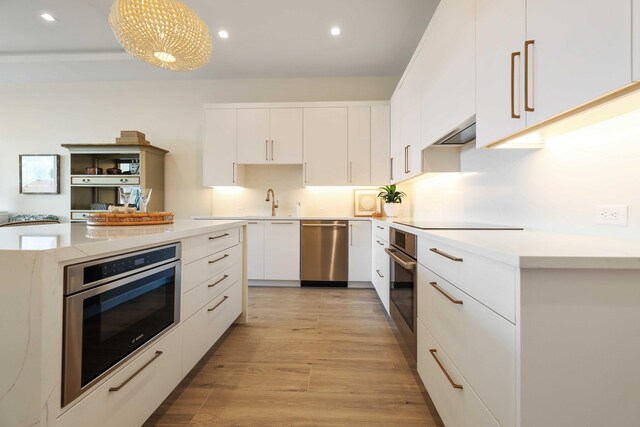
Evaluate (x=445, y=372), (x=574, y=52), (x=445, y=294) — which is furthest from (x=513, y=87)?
(x=445, y=372)

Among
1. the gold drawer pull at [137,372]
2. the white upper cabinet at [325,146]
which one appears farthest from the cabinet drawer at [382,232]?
the gold drawer pull at [137,372]

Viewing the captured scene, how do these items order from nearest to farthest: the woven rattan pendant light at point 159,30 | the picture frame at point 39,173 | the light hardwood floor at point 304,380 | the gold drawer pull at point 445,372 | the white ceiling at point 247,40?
the gold drawer pull at point 445,372, the light hardwood floor at point 304,380, the woven rattan pendant light at point 159,30, the white ceiling at point 247,40, the picture frame at point 39,173

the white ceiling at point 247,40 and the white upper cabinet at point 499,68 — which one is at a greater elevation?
the white ceiling at point 247,40

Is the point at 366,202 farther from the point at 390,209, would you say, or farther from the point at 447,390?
the point at 447,390

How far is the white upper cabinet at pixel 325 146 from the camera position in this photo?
3770mm

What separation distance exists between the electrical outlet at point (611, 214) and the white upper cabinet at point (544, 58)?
0.46 metres

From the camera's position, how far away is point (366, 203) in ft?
13.3

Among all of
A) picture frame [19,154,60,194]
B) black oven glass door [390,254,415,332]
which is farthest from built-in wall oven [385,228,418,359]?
picture frame [19,154,60,194]

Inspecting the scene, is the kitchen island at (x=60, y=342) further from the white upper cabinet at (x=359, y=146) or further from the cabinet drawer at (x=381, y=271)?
the white upper cabinet at (x=359, y=146)

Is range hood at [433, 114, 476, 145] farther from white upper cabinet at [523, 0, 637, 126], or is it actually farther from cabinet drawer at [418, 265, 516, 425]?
cabinet drawer at [418, 265, 516, 425]

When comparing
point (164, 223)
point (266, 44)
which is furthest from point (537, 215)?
point (266, 44)

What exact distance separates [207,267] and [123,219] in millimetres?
533

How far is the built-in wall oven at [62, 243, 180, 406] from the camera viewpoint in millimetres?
807

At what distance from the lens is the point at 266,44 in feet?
10.9
